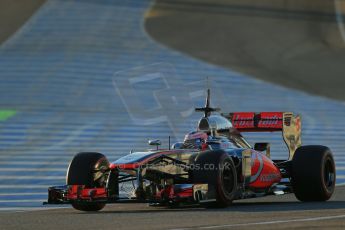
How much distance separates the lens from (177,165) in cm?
1351

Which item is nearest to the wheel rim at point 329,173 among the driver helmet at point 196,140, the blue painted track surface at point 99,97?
the driver helmet at point 196,140

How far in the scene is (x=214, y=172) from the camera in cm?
1280

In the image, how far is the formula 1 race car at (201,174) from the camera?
12828 millimetres

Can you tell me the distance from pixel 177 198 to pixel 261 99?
18.4 meters

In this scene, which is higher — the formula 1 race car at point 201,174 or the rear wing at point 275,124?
the rear wing at point 275,124

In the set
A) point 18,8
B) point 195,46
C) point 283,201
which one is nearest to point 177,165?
point 283,201

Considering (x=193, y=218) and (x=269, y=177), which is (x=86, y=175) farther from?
(x=269, y=177)

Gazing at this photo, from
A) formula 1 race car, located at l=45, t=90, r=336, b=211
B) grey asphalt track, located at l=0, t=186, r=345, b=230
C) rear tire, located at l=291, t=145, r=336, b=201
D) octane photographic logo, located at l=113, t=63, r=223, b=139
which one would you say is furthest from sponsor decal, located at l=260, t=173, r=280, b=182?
octane photographic logo, located at l=113, t=63, r=223, b=139

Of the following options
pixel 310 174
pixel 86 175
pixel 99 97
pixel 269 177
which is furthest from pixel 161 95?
pixel 86 175

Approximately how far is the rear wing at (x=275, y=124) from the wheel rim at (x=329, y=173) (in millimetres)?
1054

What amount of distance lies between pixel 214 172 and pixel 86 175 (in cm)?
196

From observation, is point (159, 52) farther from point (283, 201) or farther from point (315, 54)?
point (283, 201)

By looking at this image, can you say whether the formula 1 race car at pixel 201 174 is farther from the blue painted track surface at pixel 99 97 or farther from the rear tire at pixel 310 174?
the blue painted track surface at pixel 99 97

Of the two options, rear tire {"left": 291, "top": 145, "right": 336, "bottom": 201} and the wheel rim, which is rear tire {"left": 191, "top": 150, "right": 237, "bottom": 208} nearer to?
rear tire {"left": 291, "top": 145, "right": 336, "bottom": 201}
